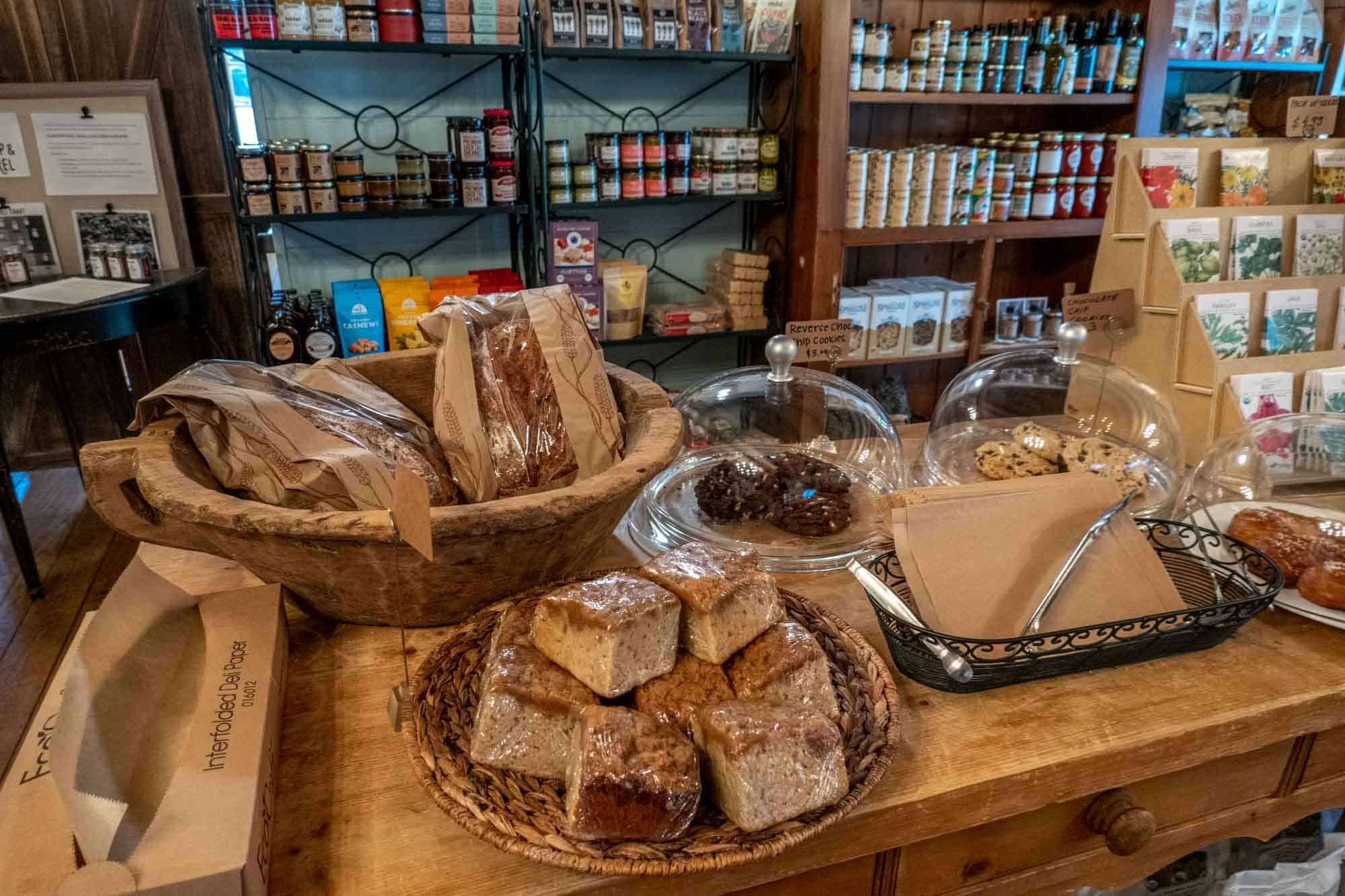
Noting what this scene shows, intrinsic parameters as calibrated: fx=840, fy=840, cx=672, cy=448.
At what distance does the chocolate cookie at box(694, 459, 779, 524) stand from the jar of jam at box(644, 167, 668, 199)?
1.79 m

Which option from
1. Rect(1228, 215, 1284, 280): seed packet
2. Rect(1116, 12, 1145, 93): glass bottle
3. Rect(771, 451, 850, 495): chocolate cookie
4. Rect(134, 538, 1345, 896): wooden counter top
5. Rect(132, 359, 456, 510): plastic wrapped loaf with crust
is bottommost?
Rect(134, 538, 1345, 896): wooden counter top

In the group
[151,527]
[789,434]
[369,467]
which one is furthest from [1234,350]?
[151,527]

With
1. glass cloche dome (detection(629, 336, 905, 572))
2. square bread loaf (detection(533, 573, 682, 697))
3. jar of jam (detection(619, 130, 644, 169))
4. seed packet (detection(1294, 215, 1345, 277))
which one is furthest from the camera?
jar of jam (detection(619, 130, 644, 169))

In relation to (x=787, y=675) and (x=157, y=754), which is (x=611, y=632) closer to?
(x=787, y=675)

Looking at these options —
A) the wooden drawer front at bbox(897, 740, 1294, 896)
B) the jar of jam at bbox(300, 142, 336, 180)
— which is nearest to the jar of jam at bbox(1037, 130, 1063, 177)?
the jar of jam at bbox(300, 142, 336, 180)

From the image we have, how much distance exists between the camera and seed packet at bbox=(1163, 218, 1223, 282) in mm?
1356

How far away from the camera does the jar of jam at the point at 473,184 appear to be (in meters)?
2.43

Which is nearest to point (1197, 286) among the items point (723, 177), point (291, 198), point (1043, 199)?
point (723, 177)

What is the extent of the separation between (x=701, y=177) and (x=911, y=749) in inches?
90.1

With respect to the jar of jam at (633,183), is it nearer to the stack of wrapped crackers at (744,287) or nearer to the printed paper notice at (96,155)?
the stack of wrapped crackers at (744,287)

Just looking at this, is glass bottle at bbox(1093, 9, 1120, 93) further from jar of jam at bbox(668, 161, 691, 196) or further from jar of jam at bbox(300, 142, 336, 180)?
jar of jam at bbox(300, 142, 336, 180)

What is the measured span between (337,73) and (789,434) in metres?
2.04

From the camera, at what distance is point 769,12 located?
2545 millimetres

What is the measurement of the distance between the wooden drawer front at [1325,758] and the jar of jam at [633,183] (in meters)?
2.19
